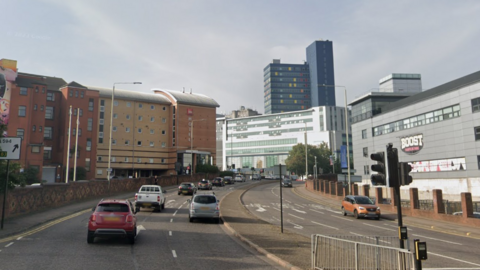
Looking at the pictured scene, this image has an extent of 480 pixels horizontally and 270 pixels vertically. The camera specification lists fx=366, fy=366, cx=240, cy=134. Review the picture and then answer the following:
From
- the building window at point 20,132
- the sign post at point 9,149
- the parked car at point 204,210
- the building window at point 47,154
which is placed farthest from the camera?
the building window at point 47,154

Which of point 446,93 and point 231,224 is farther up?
point 446,93

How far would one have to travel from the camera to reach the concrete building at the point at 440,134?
41.8 meters

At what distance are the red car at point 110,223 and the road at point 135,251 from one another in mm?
405

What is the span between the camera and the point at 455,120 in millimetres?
44062

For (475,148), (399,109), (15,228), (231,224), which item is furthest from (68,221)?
(399,109)

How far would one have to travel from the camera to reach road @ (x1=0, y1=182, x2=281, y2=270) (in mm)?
10359

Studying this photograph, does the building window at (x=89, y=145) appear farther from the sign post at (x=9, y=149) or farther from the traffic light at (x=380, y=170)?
the traffic light at (x=380, y=170)

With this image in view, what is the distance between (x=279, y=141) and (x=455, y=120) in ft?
350

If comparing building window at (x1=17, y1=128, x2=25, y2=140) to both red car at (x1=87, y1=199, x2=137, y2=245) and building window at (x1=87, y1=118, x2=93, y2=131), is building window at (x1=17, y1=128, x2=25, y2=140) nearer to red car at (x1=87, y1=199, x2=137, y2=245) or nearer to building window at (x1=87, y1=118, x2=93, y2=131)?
building window at (x1=87, y1=118, x2=93, y2=131)

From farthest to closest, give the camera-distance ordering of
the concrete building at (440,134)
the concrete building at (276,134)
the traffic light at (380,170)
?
the concrete building at (276,134) → the concrete building at (440,134) → the traffic light at (380,170)

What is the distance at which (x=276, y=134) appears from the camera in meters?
152

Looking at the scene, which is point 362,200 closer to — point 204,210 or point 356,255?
point 204,210

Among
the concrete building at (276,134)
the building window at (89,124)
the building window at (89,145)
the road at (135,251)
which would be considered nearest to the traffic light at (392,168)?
the road at (135,251)

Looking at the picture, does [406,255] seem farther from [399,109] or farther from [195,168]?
[195,168]
